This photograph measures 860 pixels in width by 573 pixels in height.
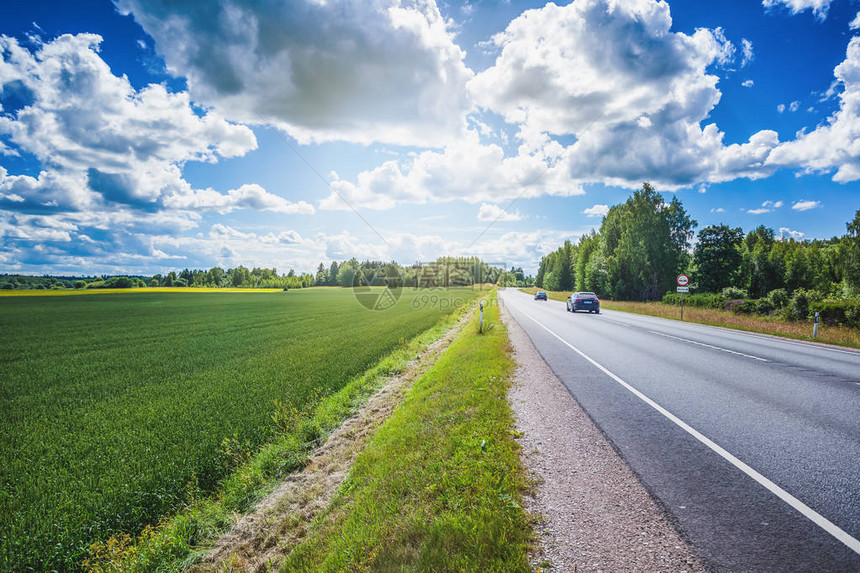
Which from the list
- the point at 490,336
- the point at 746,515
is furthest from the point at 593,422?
the point at 490,336

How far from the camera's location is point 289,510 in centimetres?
507

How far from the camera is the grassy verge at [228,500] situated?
425 cm

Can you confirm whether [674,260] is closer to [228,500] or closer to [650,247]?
[650,247]

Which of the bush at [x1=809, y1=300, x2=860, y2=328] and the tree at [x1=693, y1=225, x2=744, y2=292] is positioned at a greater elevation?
the tree at [x1=693, y1=225, x2=744, y2=292]

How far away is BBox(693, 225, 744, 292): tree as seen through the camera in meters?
46.2

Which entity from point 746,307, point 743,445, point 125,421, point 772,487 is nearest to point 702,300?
point 746,307

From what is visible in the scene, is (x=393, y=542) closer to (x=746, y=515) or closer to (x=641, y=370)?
(x=746, y=515)

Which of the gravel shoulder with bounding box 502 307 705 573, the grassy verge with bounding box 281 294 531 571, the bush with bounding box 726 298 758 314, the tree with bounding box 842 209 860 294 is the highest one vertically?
the tree with bounding box 842 209 860 294

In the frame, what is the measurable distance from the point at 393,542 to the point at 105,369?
→ 14.7m

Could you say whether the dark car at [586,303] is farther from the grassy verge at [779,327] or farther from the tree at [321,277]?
the tree at [321,277]

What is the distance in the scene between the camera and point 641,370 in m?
8.84

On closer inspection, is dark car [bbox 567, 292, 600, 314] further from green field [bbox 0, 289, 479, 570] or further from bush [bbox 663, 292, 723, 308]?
green field [bbox 0, 289, 479, 570]

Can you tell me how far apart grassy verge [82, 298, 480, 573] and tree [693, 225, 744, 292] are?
5466 cm

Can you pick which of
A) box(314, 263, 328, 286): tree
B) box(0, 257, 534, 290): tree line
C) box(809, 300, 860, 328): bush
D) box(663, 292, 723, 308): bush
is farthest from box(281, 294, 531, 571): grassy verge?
box(314, 263, 328, 286): tree
